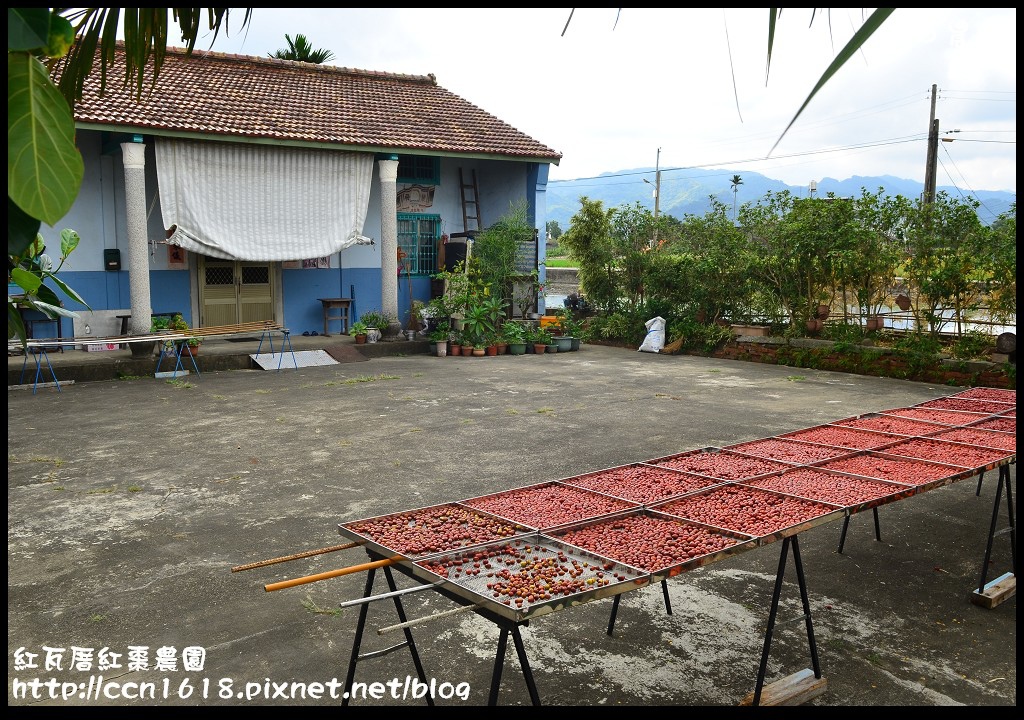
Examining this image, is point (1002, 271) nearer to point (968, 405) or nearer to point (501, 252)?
point (968, 405)

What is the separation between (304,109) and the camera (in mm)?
15656

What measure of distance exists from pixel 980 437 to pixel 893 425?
22.4 inches

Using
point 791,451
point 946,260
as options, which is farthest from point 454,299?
point 791,451

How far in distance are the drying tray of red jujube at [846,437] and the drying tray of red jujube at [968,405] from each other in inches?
46.8

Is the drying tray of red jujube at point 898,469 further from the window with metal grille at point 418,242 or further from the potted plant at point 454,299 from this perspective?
the window with metal grille at point 418,242

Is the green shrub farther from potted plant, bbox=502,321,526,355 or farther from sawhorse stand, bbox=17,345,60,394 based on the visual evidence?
sawhorse stand, bbox=17,345,60,394

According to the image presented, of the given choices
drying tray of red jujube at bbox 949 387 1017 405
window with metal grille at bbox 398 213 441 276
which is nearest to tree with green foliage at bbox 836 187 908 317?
drying tray of red jujube at bbox 949 387 1017 405

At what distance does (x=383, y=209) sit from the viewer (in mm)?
15422

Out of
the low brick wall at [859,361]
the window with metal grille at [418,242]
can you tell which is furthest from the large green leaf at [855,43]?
the window with metal grille at [418,242]

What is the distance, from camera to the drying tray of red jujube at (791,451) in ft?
15.6

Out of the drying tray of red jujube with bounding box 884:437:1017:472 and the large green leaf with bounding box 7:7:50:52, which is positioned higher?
the large green leaf with bounding box 7:7:50:52

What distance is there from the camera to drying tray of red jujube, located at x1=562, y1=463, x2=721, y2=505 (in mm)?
4094

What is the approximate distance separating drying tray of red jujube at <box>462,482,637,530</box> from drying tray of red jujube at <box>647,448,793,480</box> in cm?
71
